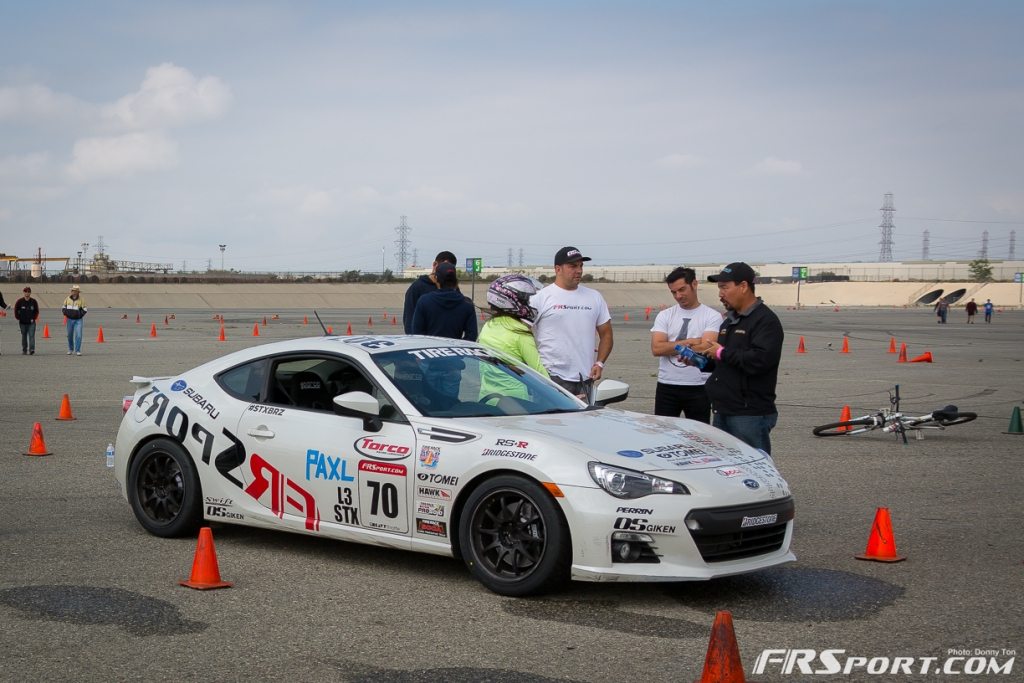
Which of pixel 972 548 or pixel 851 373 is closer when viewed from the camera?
pixel 972 548

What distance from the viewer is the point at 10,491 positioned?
30.3 ft

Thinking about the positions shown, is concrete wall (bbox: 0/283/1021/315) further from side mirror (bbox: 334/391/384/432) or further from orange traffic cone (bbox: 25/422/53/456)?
side mirror (bbox: 334/391/384/432)

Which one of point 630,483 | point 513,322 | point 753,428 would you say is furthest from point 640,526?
point 513,322

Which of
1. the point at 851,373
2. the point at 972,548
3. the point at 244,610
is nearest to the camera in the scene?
the point at 244,610

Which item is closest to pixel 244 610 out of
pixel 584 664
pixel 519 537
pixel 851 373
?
pixel 519 537

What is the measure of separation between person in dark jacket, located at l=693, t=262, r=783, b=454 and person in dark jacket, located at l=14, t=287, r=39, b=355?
22.3m

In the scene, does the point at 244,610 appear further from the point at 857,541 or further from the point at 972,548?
the point at 972,548

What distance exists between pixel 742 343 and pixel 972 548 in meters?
1.93

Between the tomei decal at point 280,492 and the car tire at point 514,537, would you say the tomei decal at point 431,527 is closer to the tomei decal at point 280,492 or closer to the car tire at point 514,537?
the car tire at point 514,537

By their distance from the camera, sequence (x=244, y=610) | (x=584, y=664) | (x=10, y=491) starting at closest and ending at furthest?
(x=584, y=664)
(x=244, y=610)
(x=10, y=491)

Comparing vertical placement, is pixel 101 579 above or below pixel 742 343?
below

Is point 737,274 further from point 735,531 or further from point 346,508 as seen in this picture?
point 346,508

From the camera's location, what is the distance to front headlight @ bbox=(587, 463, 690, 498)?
6000mm

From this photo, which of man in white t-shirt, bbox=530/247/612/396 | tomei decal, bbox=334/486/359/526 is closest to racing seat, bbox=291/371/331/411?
tomei decal, bbox=334/486/359/526
